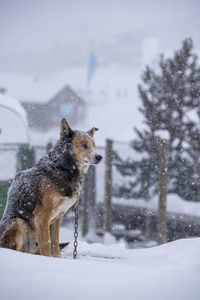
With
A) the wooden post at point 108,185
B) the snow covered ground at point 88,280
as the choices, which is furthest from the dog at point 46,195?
the wooden post at point 108,185

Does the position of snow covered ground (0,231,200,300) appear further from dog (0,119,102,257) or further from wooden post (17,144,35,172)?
wooden post (17,144,35,172)

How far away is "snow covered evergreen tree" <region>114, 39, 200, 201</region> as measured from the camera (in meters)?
6.85

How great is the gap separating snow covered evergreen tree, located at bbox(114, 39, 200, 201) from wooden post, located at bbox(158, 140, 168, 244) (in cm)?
129

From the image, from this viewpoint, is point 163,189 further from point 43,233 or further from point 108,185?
point 43,233

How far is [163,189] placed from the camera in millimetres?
5164

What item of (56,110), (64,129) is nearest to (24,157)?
(64,129)

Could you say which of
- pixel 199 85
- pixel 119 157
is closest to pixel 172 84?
pixel 199 85

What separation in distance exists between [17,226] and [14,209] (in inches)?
7.4

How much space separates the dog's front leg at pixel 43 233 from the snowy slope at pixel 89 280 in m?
0.52

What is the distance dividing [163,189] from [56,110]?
29.4 meters

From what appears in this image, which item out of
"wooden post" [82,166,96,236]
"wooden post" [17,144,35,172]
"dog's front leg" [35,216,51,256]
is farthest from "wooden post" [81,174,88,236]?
"dog's front leg" [35,216,51,256]

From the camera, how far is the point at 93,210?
22.3 ft

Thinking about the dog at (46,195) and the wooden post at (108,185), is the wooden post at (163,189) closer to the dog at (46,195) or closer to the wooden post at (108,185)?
the wooden post at (108,185)

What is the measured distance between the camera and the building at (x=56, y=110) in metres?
31.3
